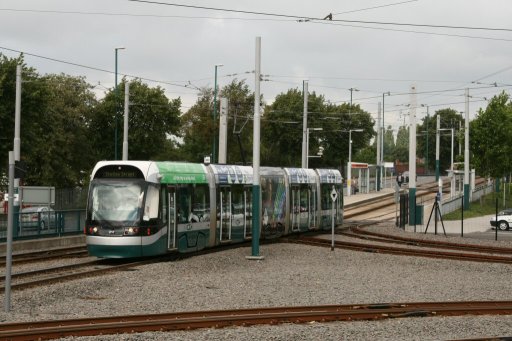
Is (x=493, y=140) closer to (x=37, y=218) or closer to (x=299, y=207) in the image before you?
(x=299, y=207)

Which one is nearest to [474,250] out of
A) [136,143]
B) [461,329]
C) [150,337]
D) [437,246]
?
[437,246]

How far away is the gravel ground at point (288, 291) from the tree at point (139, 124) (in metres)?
33.2

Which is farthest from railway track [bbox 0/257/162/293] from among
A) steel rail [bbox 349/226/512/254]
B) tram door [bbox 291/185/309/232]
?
steel rail [bbox 349/226/512/254]

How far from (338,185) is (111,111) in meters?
26.3

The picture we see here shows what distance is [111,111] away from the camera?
58219 millimetres

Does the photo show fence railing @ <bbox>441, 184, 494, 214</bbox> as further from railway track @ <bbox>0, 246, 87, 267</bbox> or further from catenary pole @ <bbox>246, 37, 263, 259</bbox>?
railway track @ <bbox>0, 246, 87, 267</bbox>

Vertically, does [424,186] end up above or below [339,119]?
below

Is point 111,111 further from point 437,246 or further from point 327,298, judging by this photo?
point 327,298

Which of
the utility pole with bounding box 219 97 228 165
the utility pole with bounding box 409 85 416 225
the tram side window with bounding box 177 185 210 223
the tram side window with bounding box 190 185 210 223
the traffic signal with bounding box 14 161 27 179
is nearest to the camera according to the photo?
the traffic signal with bounding box 14 161 27 179

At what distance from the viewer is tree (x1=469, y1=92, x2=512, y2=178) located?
184 feet

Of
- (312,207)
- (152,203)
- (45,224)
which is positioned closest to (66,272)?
(152,203)

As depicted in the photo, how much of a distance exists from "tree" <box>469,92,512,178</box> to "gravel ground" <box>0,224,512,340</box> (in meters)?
33.6

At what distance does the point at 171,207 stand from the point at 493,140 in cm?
3935

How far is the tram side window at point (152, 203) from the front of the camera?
68.8 feet
